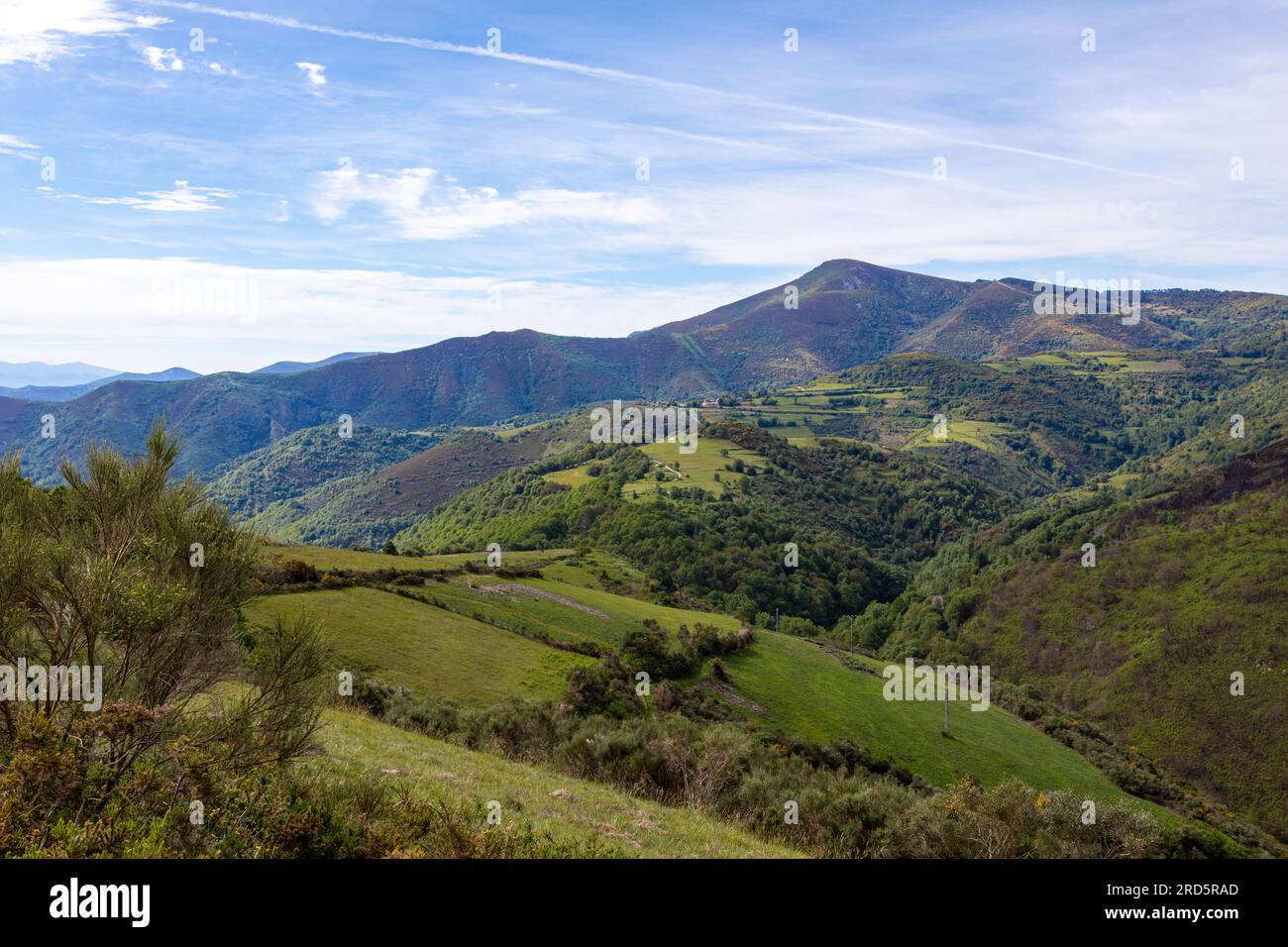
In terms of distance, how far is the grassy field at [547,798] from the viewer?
12367 mm

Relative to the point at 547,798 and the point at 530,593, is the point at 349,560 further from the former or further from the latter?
the point at 547,798

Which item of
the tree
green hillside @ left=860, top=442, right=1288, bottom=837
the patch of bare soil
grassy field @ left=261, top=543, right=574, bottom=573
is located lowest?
green hillside @ left=860, top=442, right=1288, bottom=837

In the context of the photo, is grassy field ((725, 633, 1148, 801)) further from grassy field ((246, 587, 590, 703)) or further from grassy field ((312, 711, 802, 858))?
grassy field ((312, 711, 802, 858))

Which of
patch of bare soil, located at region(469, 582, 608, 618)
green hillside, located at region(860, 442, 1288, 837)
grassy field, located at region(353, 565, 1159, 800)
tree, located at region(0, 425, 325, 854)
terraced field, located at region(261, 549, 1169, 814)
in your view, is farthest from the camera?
green hillside, located at region(860, 442, 1288, 837)

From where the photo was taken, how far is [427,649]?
A: 134 ft

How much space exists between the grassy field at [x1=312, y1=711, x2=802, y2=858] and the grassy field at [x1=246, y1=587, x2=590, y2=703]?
17.0 m

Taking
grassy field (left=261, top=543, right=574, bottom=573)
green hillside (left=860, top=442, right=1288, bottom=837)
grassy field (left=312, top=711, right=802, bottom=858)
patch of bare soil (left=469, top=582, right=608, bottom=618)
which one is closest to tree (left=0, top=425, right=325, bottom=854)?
grassy field (left=312, top=711, right=802, bottom=858)

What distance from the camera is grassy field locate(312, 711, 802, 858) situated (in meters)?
12.4

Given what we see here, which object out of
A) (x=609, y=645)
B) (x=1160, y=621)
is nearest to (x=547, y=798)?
(x=609, y=645)

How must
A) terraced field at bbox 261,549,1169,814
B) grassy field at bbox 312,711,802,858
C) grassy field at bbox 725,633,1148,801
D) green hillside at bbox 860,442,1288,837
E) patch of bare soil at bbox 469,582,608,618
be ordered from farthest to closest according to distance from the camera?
green hillside at bbox 860,442,1288,837 < patch of bare soil at bbox 469,582,608,618 < grassy field at bbox 725,633,1148,801 < terraced field at bbox 261,549,1169,814 < grassy field at bbox 312,711,802,858

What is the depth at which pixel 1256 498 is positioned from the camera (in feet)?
436

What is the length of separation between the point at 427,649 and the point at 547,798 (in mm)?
28478
